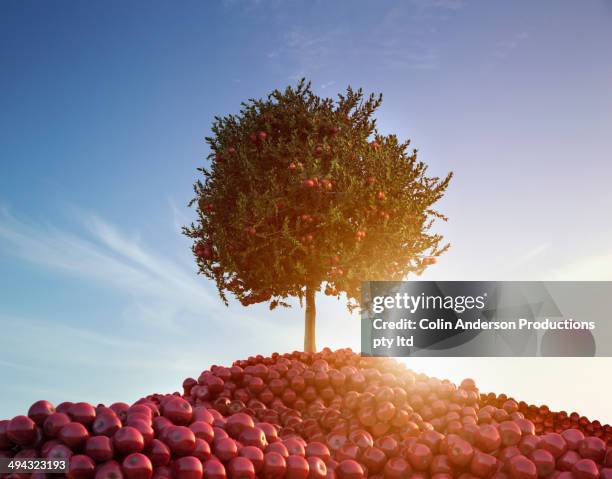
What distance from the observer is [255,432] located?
603 centimetres

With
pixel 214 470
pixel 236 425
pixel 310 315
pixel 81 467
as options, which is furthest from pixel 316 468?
pixel 310 315

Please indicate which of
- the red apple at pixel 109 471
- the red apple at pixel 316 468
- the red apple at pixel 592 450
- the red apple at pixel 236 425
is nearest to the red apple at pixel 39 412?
the red apple at pixel 109 471

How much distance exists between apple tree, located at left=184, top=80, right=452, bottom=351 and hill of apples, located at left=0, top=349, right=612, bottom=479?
5559 millimetres

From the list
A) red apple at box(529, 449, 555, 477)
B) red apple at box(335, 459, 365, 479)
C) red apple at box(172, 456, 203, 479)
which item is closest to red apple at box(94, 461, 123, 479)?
red apple at box(172, 456, 203, 479)

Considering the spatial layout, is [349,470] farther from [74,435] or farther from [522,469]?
[74,435]

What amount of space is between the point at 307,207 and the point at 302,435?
26.5 ft

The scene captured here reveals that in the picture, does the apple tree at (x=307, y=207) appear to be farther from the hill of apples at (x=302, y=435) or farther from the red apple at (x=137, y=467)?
the red apple at (x=137, y=467)

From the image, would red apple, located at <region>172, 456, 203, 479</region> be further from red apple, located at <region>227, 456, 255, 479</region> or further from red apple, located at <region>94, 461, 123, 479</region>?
red apple, located at <region>94, 461, 123, 479</region>

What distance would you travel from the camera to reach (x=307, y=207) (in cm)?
1523

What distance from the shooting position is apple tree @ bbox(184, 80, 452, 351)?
1511cm

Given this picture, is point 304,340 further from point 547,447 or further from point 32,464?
point 32,464

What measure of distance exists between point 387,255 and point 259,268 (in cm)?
344

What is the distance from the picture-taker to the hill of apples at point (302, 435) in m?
5.16

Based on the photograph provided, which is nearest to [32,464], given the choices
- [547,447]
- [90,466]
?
[90,466]
